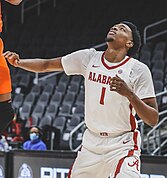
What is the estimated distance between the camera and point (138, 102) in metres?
4.35

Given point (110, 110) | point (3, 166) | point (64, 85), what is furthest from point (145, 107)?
point (64, 85)

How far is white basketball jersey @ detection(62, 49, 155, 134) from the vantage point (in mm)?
4645

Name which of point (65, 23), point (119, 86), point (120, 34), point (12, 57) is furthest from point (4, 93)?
point (65, 23)

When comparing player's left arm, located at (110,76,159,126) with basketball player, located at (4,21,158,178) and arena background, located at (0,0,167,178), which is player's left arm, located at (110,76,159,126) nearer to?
basketball player, located at (4,21,158,178)

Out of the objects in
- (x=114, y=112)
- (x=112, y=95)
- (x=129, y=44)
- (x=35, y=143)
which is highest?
(x=129, y=44)

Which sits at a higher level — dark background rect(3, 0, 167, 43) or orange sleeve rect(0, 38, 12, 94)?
dark background rect(3, 0, 167, 43)

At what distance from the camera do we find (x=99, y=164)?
4.62 metres

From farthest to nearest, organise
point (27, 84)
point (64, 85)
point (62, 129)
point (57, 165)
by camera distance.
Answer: point (27, 84), point (64, 85), point (62, 129), point (57, 165)

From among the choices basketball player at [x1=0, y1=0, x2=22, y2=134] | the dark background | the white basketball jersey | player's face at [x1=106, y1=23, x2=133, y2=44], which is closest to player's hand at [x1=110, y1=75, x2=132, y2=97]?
the white basketball jersey

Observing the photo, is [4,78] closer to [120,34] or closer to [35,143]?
[120,34]

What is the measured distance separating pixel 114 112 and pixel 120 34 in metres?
0.65

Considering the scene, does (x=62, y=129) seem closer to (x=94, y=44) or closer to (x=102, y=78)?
(x=94, y=44)

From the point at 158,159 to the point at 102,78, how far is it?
1.94 m

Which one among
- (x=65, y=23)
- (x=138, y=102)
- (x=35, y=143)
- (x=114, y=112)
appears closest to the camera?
(x=138, y=102)
